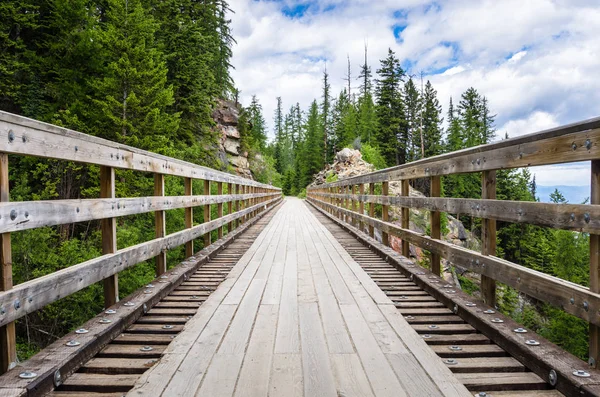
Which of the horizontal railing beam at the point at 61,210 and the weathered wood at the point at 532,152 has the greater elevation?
the weathered wood at the point at 532,152

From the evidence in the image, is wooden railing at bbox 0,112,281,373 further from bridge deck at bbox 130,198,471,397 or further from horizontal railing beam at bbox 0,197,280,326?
bridge deck at bbox 130,198,471,397

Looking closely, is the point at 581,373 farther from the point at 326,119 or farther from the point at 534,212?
the point at 326,119

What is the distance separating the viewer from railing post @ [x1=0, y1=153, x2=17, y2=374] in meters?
1.79

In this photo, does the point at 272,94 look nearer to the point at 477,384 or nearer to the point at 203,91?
the point at 203,91

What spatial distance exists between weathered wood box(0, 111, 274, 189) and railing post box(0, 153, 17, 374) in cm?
11

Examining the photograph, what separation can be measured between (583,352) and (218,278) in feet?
66.0

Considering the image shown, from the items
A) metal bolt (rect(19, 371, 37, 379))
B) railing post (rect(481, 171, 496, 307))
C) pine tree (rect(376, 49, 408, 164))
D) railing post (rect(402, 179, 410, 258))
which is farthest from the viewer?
pine tree (rect(376, 49, 408, 164))

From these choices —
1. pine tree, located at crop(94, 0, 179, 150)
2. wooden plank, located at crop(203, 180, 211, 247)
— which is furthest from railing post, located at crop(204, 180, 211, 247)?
pine tree, located at crop(94, 0, 179, 150)

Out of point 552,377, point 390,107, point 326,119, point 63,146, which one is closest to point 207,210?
point 63,146

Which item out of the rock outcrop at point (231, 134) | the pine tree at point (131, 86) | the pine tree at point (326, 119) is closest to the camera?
the pine tree at point (131, 86)

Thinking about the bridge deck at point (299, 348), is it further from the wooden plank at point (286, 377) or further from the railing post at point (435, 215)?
the railing post at point (435, 215)

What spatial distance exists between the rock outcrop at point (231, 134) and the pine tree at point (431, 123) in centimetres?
1995

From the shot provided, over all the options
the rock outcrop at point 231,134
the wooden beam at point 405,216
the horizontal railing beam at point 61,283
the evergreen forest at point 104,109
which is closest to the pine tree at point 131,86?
the evergreen forest at point 104,109

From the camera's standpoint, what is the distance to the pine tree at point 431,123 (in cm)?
4203
